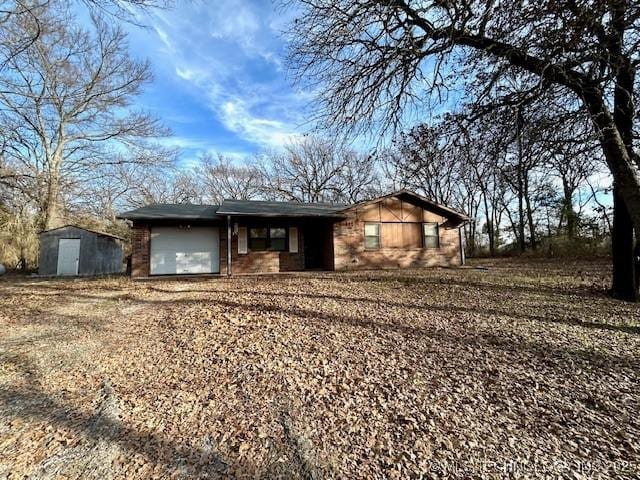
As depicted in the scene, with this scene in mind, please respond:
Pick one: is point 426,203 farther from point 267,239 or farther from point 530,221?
point 530,221

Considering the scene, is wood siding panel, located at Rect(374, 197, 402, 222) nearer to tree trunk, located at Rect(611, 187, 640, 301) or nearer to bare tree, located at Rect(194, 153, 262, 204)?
tree trunk, located at Rect(611, 187, 640, 301)

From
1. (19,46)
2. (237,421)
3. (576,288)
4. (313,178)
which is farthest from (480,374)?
(313,178)

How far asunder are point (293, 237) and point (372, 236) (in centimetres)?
360

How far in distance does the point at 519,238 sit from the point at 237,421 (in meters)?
26.5

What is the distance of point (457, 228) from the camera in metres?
15.5

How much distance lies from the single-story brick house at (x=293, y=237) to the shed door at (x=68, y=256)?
412cm

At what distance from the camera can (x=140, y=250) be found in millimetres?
Result: 12328

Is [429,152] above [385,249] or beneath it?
above

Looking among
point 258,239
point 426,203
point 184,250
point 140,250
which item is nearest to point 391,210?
point 426,203

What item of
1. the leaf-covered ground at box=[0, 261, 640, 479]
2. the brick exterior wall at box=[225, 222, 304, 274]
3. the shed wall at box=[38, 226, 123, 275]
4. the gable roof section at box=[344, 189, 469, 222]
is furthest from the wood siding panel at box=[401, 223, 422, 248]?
the shed wall at box=[38, 226, 123, 275]

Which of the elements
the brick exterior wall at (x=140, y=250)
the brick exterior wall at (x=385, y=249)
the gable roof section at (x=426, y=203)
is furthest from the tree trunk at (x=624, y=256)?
the brick exterior wall at (x=140, y=250)

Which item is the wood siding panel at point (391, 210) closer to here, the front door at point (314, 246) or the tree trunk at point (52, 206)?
the front door at point (314, 246)

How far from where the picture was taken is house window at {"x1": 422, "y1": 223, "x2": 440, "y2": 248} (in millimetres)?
14992

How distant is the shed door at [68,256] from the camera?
14281 mm
